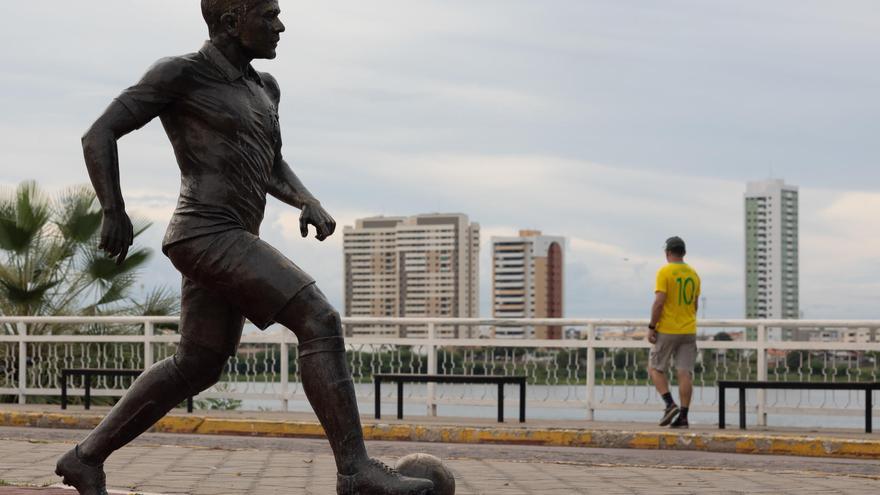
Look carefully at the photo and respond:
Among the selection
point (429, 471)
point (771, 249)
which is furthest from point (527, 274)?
point (429, 471)

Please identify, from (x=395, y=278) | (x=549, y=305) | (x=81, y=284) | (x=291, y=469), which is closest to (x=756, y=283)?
(x=549, y=305)

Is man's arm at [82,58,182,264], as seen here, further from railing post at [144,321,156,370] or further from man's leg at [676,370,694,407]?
railing post at [144,321,156,370]

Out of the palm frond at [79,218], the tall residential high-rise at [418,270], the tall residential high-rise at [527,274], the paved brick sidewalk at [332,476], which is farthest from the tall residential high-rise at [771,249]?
the paved brick sidewalk at [332,476]

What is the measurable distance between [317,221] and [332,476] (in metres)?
3.17

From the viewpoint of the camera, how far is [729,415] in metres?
14.6

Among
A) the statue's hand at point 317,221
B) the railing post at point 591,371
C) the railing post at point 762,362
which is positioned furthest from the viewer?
the railing post at point 591,371

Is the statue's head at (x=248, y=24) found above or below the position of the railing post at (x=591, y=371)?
above

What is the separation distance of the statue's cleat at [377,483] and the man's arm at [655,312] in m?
8.44

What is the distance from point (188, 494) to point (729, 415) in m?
8.75

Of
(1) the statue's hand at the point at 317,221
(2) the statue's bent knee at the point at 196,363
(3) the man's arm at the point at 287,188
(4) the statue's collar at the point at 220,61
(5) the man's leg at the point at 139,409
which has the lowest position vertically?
(5) the man's leg at the point at 139,409

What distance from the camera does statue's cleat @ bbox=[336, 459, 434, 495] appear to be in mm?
5031

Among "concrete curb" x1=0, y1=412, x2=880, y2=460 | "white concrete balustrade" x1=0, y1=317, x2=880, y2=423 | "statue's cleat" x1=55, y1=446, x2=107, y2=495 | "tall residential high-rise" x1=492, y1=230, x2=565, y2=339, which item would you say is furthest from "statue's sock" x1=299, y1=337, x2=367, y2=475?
"tall residential high-rise" x1=492, y1=230, x2=565, y2=339

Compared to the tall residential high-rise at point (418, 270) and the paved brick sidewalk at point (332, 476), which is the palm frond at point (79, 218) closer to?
the paved brick sidewalk at point (332, 476)

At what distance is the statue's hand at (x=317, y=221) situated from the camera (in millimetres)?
5400
